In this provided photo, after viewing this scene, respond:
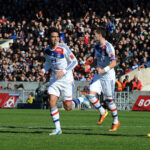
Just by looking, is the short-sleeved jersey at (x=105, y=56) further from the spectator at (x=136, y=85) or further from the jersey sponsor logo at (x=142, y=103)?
the spectator at (x=136, y=85)

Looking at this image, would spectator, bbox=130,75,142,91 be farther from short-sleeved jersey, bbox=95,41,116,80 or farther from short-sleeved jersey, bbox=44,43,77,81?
short-sleeved jersey, bbox=44,43,77,81

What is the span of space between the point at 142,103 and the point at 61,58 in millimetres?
14827

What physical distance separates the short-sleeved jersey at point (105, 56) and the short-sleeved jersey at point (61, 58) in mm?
1077

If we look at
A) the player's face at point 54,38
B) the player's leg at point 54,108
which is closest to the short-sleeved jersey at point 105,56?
the player's face at point 54,38

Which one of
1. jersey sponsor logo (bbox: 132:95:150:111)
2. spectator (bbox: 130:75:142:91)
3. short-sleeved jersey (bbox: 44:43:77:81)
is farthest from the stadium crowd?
short-sleeved jersey (bbox: 44:43:77:81)

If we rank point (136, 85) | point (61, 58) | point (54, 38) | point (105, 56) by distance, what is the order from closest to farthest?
1. point (54, 38)
2. point (61, 58)
3. point (105, 56)
4. point (136, 85)

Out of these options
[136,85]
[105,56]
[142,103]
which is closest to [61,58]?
[105,56]

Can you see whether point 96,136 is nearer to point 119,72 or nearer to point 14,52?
point 119,72

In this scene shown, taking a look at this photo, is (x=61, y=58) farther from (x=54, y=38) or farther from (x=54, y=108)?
(x=54, y=108)

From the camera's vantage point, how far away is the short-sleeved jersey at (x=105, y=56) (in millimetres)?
12670

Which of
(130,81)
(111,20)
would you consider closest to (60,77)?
(130,81)

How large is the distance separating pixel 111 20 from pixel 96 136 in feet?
73.7

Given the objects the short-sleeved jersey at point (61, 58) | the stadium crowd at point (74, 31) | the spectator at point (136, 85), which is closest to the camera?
the short-sleeved jersey at point (61, 58)

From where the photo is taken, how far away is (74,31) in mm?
33531
